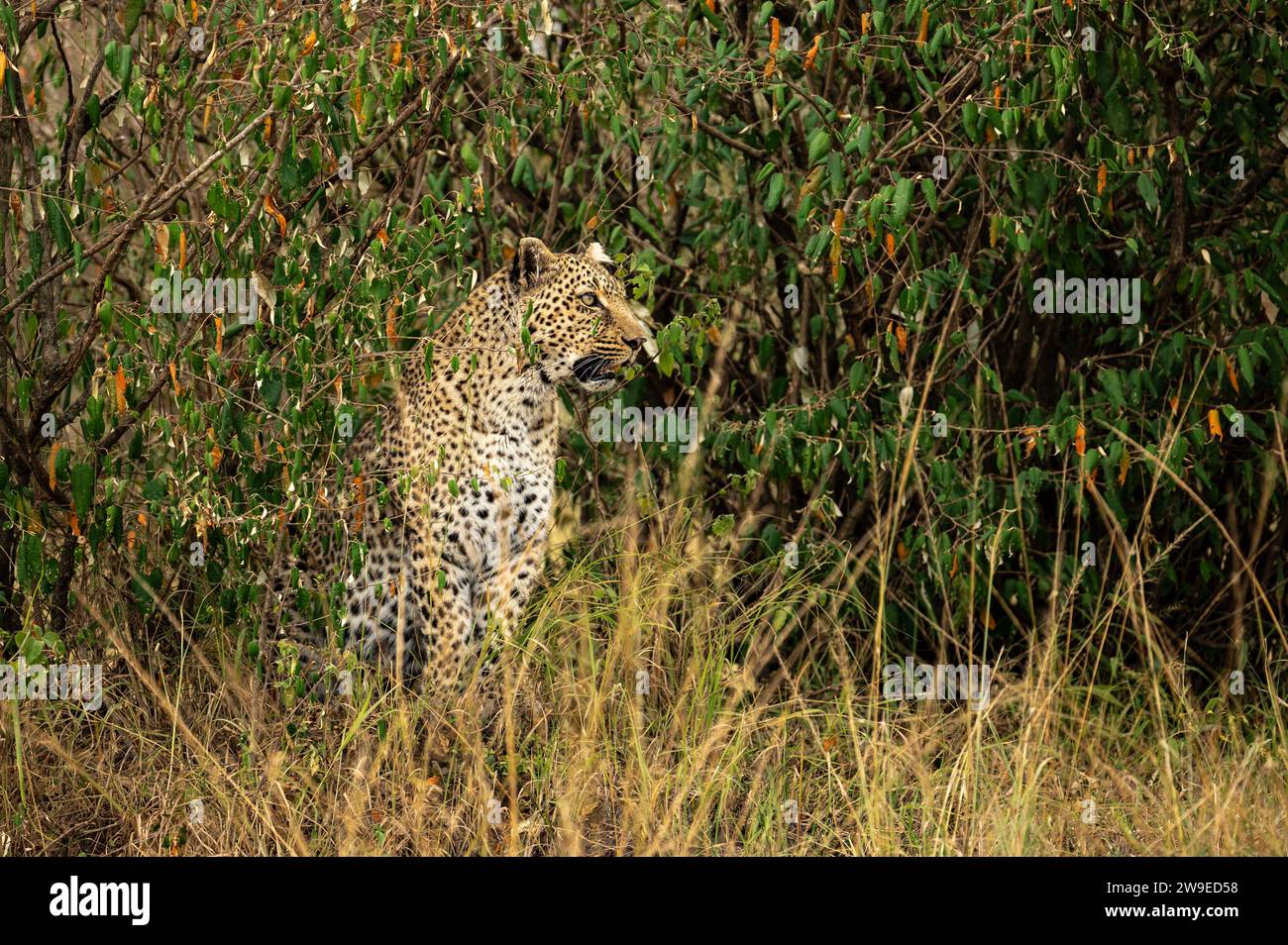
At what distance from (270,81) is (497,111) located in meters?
0.87

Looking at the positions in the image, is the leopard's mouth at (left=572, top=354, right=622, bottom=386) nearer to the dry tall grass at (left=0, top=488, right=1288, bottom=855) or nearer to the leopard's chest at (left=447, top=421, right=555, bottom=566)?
the leopard's chest at (left=447, top=421, right=555, bottom=566)

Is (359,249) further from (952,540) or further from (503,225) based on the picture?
(952,540)

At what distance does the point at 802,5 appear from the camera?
6609 mm

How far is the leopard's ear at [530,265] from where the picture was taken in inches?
250

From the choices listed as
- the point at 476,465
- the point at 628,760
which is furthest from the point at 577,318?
the point at 628,760

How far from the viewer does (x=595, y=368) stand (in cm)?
644

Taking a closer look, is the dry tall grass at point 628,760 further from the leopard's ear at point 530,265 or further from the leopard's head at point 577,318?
the leopard's ear at point 530,265

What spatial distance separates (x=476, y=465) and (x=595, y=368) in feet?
1.81

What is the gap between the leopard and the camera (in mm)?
6367

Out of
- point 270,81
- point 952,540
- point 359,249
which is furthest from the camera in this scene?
point 952,540

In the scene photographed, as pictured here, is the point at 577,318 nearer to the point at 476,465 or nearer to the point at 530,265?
the point at 530,265

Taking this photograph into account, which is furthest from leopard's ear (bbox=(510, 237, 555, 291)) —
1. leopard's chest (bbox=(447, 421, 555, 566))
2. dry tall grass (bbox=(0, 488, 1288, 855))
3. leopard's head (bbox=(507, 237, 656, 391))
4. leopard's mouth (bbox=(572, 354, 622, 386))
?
dry tall grass (bbox=(0, 488, 1288, 855))

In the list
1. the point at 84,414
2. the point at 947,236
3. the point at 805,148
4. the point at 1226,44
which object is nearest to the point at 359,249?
the point at 84,414

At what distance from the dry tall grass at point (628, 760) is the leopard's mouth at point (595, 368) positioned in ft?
1.85
